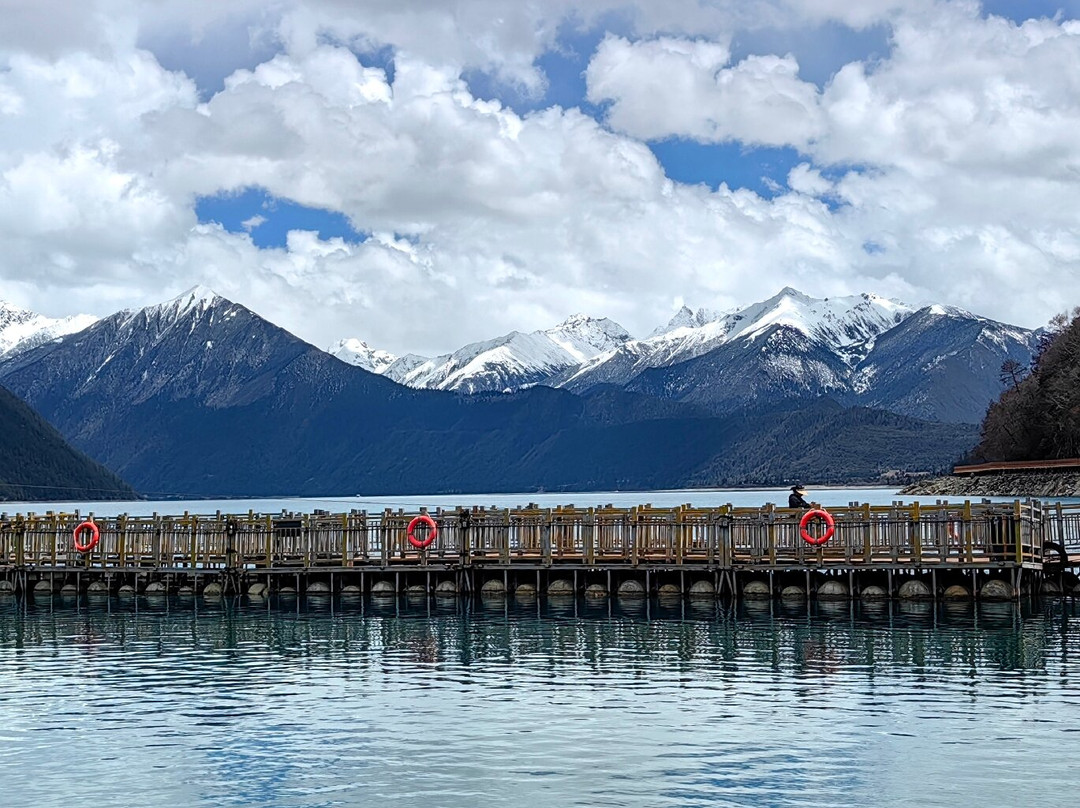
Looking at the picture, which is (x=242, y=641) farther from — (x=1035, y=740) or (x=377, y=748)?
(x=1035, y=740)

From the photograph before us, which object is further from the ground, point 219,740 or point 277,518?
point 277,518

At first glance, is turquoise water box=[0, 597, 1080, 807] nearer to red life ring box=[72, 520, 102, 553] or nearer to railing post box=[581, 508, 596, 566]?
railing post box=[581, 508, 596, 566]

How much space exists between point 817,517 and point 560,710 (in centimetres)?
2290

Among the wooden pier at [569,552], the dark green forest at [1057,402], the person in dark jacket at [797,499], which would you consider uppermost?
the dark green forest at [1057,402]

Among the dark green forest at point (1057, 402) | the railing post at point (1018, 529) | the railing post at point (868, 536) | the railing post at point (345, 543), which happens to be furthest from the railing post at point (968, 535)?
the dark green forest at point (1057, 402)

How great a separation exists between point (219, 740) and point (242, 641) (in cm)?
1829

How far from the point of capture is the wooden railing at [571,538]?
51.3 meters

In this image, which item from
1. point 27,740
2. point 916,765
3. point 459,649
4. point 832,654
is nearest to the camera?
point 916,765

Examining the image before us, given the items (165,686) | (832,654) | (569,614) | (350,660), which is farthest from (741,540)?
(165,686)

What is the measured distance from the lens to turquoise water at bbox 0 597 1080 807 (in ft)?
80.5

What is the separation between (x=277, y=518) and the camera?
63500 mm

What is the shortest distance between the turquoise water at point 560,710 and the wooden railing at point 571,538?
101 inches

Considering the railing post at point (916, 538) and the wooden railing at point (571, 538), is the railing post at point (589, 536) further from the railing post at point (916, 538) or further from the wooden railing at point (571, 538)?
the railing post at point (916, 538)

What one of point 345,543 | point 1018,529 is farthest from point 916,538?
point 345,543
